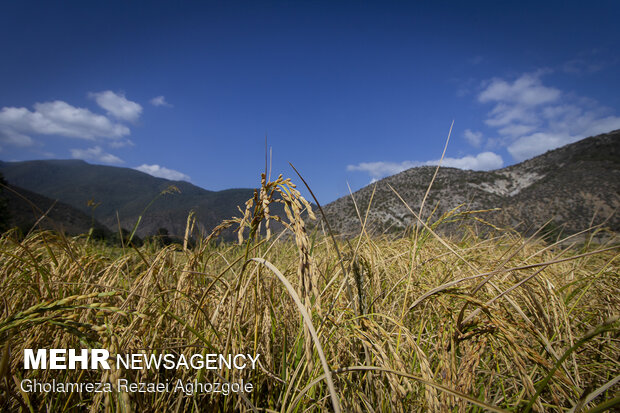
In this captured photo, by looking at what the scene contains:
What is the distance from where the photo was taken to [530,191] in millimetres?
20953

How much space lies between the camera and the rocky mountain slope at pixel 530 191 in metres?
15.2

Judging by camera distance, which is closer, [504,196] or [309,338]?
[309,338]

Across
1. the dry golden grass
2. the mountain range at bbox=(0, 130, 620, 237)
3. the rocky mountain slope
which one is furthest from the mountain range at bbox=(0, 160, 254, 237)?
the dry golden grass

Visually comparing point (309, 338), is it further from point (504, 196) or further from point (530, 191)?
point (504, 196)

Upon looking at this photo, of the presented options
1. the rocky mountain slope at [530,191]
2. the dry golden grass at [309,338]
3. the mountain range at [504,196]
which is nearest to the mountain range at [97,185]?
the mountain range at [504,196]

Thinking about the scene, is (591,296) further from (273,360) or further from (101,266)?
(101,266)

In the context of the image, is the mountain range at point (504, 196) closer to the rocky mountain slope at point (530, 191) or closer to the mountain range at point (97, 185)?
the rocky mountain slope at point (530, 191)

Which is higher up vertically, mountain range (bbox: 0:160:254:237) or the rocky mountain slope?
mountain range (bbox: 0:160:254:237)

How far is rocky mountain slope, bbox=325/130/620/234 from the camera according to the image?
15.2m

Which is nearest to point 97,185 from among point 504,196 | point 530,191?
point 504,196

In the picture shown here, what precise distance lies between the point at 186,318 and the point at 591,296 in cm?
266

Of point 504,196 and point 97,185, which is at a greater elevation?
point 97,185

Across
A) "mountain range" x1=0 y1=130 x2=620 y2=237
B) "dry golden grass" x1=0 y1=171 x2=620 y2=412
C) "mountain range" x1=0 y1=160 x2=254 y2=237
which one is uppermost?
"mountain range" x1=0 y1=160 x2=254 y2=237

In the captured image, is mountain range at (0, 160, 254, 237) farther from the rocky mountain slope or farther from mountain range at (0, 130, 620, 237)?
the rocky mountain slope
